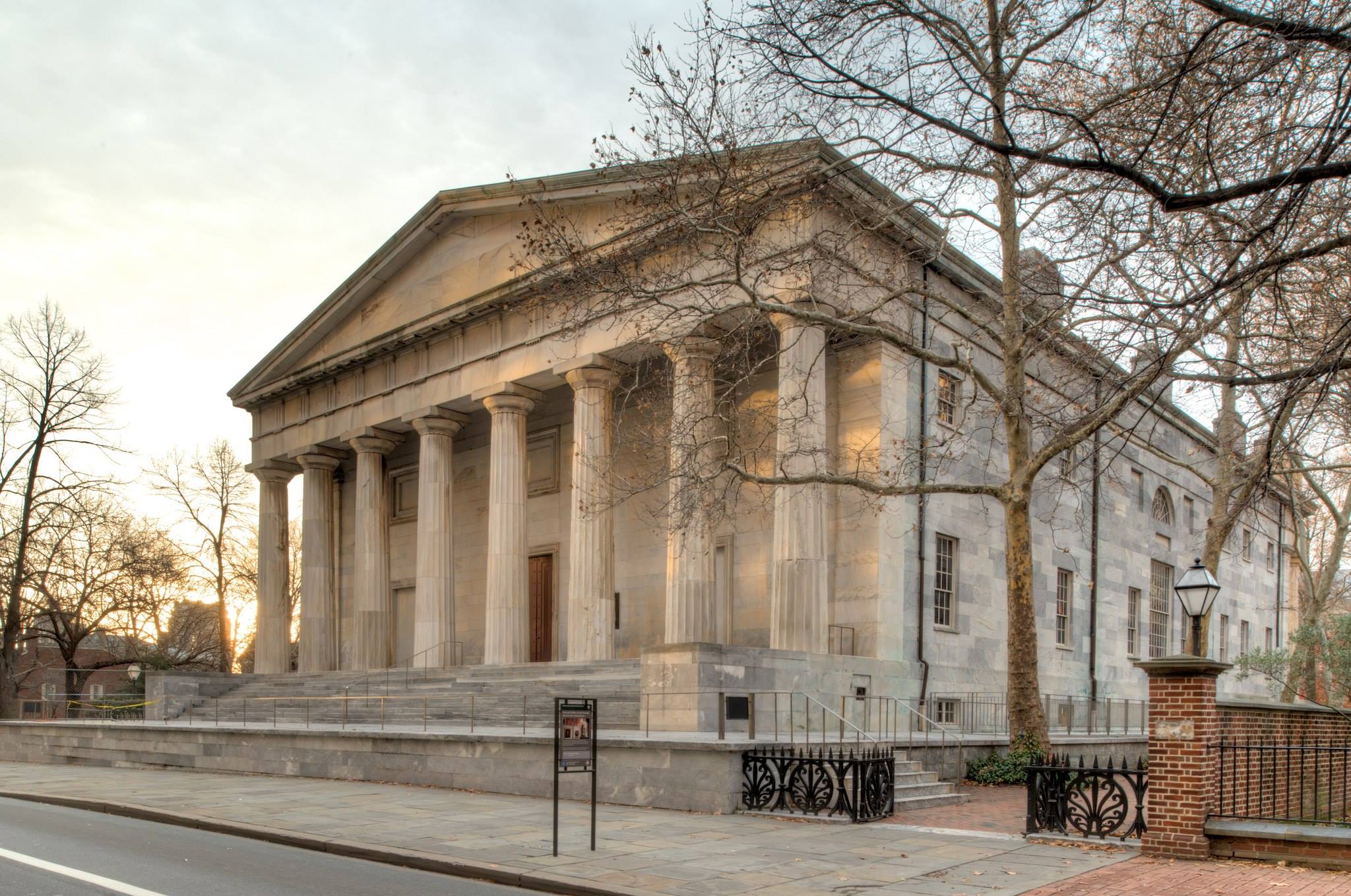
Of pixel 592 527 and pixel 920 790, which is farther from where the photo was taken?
pixel 592 527

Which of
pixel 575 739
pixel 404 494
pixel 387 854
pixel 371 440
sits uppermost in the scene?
pixel 371 440

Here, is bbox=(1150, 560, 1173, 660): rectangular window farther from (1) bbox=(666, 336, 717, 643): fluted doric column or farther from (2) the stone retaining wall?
(2) the stone retaining wall

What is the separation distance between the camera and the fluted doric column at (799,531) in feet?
78.1

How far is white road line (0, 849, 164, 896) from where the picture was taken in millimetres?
10375

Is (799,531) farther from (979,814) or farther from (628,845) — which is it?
(628,845)

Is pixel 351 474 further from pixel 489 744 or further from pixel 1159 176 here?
pixel 1159 176

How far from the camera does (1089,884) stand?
440 inches

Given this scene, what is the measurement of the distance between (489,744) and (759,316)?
28.3ft

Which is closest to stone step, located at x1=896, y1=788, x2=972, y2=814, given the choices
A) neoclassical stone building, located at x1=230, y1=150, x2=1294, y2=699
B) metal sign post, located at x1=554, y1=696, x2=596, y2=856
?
neoclassical stone building, located at x1=230, y1=150, x2=1294, y2=699

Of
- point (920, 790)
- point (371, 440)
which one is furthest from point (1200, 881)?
point (371, 440)

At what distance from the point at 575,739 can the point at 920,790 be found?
7.56m

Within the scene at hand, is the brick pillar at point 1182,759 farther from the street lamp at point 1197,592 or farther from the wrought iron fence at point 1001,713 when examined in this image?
the wrought iron fence at point 1001,713

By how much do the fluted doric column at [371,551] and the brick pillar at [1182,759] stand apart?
26142mm

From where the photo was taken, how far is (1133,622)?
127 ft
